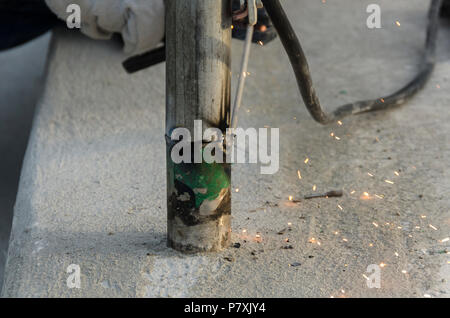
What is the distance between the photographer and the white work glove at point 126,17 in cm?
284

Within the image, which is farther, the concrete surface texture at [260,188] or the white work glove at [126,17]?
the white work glove at [126,17]

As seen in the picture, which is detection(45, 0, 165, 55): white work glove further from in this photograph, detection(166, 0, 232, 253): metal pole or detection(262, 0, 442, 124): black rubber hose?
detection(166, 0, 232, 253): metal pole

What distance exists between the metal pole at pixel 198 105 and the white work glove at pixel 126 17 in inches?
38.4

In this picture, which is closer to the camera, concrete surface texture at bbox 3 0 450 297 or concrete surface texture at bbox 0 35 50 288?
concrete surface texture at bbox 3 0 450 297

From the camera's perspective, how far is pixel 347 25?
4.12 m

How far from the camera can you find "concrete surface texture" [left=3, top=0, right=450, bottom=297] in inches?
78.4

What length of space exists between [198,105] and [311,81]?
0.49 metres

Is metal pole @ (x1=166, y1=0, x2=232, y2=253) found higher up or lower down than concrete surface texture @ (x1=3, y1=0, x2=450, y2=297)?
higher up

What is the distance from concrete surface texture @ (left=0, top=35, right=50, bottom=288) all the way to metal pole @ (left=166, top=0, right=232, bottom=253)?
1.14 metres

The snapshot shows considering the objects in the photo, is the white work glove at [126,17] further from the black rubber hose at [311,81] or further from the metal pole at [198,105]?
the metal pole at [198,105]

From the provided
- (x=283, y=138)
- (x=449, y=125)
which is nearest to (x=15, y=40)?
(x=283, y=138)

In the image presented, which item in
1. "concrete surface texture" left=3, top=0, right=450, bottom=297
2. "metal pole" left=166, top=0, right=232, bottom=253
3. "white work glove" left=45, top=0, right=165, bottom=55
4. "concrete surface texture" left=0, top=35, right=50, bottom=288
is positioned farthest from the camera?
"concrete surface texture" left=0, top=35, right=50, bottom=288

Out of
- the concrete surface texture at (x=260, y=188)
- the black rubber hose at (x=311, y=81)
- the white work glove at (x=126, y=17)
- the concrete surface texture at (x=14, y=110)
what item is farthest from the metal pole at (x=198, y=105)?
the concrete surface texture at (x=14, y=110)

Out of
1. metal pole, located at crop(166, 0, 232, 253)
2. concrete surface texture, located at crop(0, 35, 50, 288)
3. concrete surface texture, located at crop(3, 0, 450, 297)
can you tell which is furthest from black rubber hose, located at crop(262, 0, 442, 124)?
concrete surface texture, located at crop(0, 35, 50, 288)
